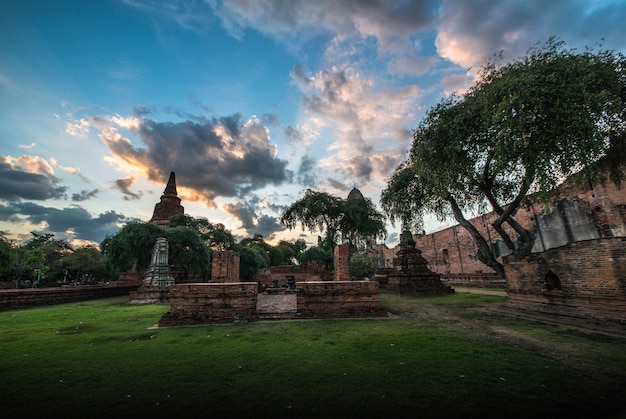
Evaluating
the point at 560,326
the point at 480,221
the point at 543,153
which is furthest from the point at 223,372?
the point at 480,221

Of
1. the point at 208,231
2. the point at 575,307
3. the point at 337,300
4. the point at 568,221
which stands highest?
the point at 208,231

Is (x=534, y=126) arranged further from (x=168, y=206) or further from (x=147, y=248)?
(x=168, y=206)

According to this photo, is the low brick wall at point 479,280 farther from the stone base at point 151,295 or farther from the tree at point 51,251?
the tree at point 51,251

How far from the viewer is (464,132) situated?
803cm

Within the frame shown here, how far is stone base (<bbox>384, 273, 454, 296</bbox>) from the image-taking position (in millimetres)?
13755

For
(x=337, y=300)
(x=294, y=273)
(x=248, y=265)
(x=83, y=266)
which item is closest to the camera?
(x=337, y=300)

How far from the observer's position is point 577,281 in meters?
6.28

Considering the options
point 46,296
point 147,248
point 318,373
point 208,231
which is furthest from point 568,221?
point 208,231

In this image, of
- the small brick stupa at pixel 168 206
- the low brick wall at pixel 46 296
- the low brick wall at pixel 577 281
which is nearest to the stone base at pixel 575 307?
the low brick wall at pixel 577 281

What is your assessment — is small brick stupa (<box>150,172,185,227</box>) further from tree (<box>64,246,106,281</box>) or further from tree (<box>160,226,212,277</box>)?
tree (<box>160,226,212,277</box>)

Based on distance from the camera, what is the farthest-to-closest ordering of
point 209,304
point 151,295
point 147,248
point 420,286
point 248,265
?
point 248,265, point 147,248, point 420,286, point 151,295, point 209,304

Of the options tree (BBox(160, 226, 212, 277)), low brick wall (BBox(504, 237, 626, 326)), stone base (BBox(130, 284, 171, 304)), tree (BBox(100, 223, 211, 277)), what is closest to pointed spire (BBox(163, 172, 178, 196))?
tree (BBox(100, 223, 211, 277))

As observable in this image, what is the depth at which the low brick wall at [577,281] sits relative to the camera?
564 centimetres

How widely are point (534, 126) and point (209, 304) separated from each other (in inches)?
366
